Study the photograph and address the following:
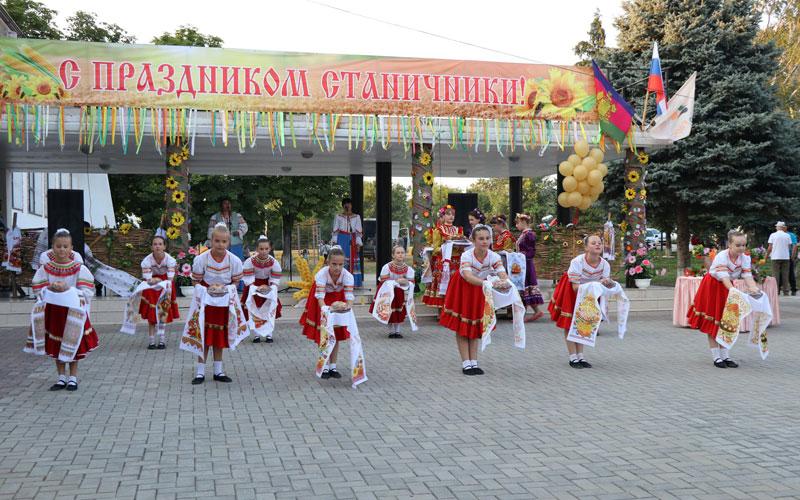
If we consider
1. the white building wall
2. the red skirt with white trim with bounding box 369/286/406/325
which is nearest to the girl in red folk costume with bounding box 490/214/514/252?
the red skirt with white trim with bounding box 369/286/406/325

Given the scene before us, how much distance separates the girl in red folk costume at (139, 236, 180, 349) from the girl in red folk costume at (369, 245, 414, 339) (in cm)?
319

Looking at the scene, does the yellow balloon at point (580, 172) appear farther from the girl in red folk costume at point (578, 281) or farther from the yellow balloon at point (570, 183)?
the girl in red folk costume at point (578, 281)

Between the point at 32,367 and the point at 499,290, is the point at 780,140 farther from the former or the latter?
the point at 32,367

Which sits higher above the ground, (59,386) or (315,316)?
(315,316)

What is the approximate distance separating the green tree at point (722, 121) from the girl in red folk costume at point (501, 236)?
11.8m

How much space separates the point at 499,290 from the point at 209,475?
15.9 feet

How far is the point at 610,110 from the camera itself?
51.6 ft

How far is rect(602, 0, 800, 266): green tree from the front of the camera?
78.7 feet

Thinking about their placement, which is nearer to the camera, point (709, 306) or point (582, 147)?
point (709, 306)

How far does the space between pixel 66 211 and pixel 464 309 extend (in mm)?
8317

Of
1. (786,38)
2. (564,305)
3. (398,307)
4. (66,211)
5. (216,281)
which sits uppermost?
(786,38)

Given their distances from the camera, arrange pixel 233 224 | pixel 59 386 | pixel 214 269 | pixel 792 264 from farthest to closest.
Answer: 1. pixel 792 264
2. pixel 233 224
3. pixel 214 269
4. pixel 59 386

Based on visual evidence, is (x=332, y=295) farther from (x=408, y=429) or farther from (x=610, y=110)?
(x=610, y=110)

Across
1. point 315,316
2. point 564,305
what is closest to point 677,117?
point 564,305
